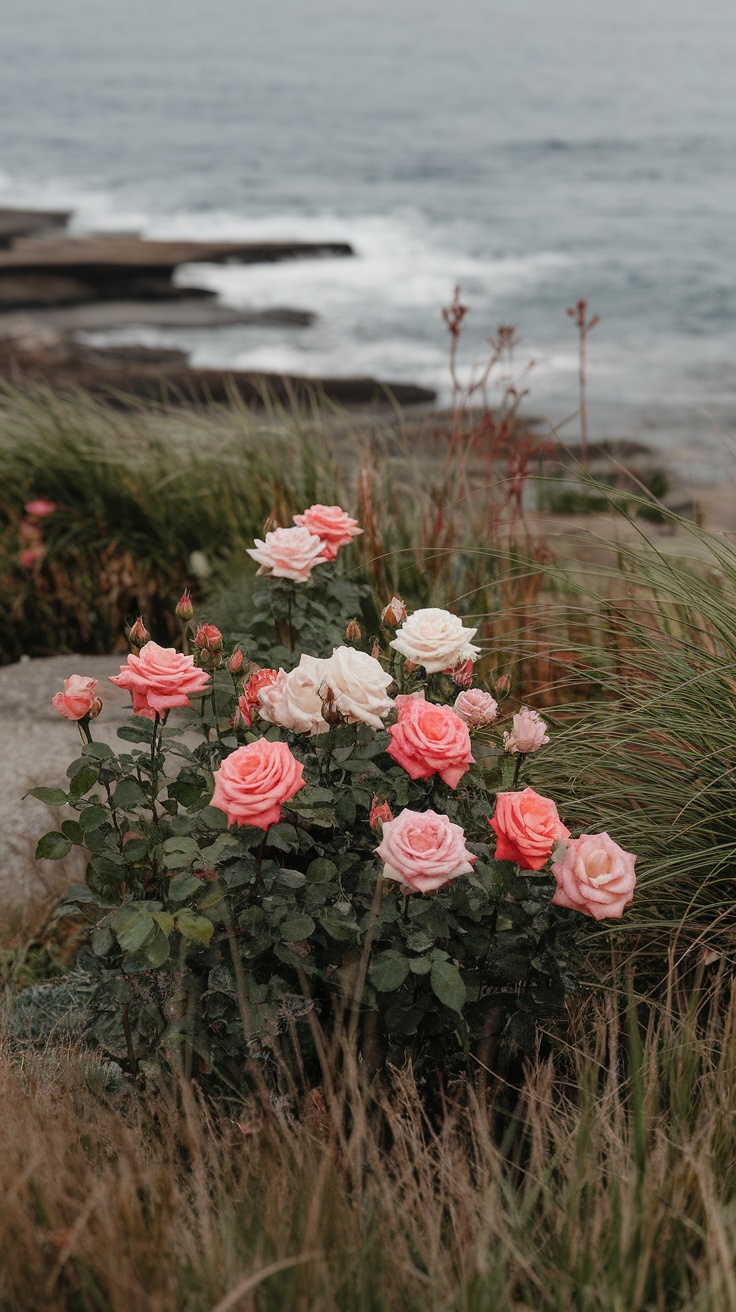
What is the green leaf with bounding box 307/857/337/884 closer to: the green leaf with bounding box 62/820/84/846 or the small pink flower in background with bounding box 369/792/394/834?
the small pink flower in background with bounding box 369/792/394/834

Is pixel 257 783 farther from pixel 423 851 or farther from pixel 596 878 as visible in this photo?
pixel 596 878

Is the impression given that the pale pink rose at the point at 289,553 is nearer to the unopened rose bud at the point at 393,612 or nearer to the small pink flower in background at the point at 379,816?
the unopened rose bud at the point at 393,612

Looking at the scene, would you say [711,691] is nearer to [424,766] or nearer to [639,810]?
[639,810]

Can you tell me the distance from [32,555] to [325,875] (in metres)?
3.21

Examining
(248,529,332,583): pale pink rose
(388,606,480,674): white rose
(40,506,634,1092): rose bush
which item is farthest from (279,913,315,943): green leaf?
(248,529,332,583): pale pink rose

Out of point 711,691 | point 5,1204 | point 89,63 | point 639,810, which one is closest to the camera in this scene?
point 5,1204

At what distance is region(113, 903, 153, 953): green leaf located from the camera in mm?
1862

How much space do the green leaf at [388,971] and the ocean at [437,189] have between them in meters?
2.76

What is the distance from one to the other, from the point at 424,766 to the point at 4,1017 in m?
1.29

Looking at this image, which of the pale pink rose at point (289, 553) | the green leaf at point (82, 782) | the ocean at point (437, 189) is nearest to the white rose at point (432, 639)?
the pale pink rose at point (289, 553)

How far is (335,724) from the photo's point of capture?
79.0 inches

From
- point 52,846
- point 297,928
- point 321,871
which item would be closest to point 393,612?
point 321,871

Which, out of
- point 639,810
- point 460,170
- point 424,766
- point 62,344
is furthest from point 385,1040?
point 460,170

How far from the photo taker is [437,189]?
33312 mm
